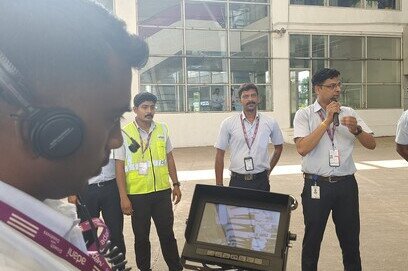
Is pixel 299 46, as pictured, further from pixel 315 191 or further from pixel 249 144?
pixel 315 191

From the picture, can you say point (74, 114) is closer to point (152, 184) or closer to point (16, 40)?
point (16, 40)

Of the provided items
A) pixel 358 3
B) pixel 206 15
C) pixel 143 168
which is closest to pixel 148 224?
pixel 143 168

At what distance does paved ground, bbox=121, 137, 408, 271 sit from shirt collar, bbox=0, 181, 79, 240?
3316 mm

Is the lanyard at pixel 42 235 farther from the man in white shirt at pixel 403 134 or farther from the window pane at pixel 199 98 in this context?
the window pane at pixel 199 98

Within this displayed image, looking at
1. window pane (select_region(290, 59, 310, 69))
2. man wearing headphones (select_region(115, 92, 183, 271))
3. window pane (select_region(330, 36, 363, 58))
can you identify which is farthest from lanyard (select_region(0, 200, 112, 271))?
window pane (select_region(330, 36, 363, 58))

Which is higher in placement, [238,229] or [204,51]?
[204,51]

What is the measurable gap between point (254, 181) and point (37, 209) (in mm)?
3549

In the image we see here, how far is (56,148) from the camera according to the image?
0.66 m

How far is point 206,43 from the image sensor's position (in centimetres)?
1406

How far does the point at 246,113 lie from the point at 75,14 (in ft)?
12.2

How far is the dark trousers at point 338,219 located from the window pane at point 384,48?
13.4 m

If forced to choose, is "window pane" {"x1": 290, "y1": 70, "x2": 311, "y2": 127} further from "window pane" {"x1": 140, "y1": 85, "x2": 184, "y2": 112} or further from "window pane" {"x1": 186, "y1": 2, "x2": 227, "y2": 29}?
"window pane" {"x1": 140, "y1": 85, "x2": 184, "y2": 112}

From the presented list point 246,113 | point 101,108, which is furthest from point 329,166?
point 101,108

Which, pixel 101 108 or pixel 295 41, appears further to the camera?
pixel 295 41
